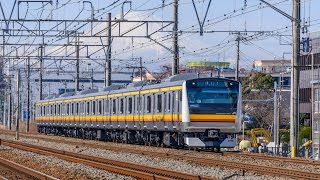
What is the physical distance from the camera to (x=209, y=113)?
2770 cm

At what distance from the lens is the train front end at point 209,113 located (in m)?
27.6

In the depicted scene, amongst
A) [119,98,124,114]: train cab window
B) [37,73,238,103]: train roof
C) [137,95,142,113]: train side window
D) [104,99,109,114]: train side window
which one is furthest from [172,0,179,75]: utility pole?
[104,99,109,114]: train side window

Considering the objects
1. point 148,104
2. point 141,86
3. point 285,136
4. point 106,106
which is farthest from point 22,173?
point 285,136

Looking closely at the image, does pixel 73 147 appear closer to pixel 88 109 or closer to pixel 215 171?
pixel 88 109

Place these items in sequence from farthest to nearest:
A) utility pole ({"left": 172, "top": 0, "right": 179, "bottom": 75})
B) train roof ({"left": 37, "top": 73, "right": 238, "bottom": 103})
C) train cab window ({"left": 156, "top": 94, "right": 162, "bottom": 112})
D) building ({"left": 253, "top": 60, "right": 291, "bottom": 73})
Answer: building ({"left": 253, "top": 60, "right": 291, "bottom": 73}) → utility pole ({"left": 172, "top": 0, "right": 179, "bottom": 75}) → train cab window ({"left": 156, "top": 94, "right": 162, "bottom": 112}) → train roof ({"left": 37, "top": 73, "right": 238, "bottom": 103})

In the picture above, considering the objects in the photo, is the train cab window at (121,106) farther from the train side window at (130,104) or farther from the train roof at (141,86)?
the train side window at (130,104)

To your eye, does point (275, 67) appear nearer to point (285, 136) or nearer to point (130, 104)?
point (285, 136)

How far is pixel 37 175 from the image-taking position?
18984mm

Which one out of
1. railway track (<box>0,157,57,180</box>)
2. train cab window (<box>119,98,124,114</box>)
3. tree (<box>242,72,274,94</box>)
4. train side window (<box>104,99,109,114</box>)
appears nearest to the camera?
railway track (<box>0,157,57,180</box>)

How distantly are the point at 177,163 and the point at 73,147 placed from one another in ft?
45.5

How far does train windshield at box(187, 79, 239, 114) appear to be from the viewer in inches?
1091

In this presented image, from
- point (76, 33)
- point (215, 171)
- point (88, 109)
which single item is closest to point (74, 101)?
point (88, 109)

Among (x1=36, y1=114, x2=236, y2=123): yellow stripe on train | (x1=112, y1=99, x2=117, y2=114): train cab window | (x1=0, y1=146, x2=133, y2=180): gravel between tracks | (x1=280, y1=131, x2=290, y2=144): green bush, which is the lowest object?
(x1=280, y1=131, x2=290, y2=144): green bush

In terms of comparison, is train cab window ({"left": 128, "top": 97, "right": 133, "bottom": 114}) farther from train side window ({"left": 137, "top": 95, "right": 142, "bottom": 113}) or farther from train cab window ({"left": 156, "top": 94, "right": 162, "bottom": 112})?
train cab window ({"left": 156, "top": 94, "right": 162, "bottom": 112})
